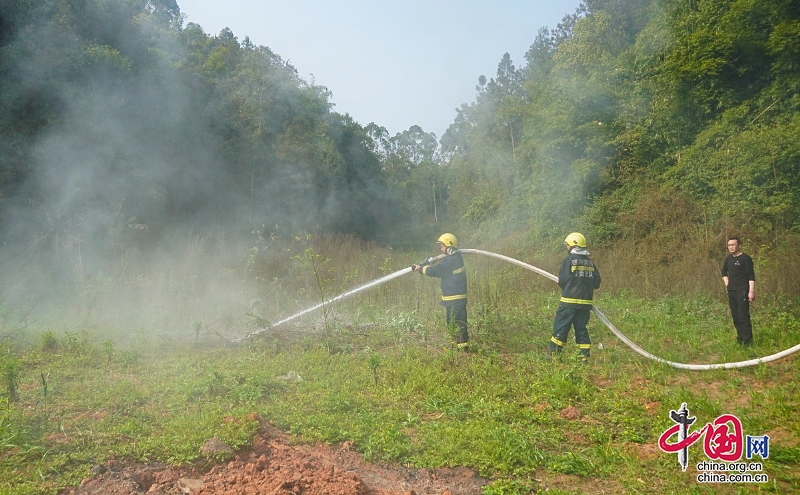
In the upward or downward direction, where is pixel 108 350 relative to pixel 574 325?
downward

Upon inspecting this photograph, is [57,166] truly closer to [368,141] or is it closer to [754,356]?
[754,356]

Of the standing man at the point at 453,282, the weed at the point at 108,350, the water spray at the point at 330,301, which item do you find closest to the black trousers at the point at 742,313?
the standing man at the point at 453,282

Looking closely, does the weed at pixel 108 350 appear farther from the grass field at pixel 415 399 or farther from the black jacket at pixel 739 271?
the black jacket at pixel 739 271

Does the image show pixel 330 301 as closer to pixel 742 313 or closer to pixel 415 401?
pixel 415 401

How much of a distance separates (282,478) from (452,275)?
4319 mm

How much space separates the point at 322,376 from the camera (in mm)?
6012

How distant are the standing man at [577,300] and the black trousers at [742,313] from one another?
204cm

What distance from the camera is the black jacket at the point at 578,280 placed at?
6613mm

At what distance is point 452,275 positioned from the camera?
7336 millimetres

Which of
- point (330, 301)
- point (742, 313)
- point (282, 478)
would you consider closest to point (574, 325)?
point (742, 313)

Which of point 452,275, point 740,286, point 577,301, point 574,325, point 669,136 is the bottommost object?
point 574,325

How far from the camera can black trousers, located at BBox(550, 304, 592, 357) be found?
6.61 m

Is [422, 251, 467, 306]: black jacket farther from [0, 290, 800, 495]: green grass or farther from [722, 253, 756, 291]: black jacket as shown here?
[722, 253, 756, 291]: black jacket
